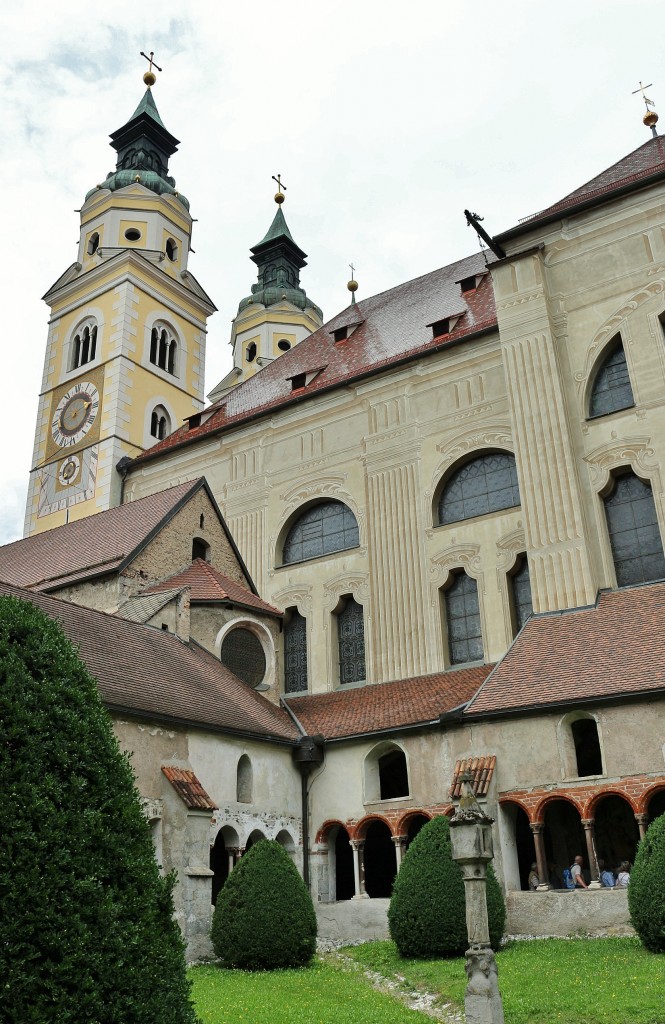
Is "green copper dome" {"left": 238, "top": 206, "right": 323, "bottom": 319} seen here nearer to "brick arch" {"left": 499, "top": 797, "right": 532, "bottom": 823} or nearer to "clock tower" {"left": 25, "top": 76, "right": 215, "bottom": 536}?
"clock tower" {"left": 25, "top": 76, "right": 215, "bottom": 536}

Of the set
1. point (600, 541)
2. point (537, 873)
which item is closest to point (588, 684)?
point (537, 873)

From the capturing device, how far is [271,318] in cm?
4822

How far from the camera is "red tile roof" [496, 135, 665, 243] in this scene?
22672 millimetres

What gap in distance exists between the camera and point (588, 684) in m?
16.6

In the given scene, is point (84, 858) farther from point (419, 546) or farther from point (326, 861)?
point (419, 546)

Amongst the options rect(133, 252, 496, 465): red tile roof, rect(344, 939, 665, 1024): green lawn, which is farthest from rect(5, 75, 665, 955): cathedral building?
rect(344, 939, 665, 1024): green lawn

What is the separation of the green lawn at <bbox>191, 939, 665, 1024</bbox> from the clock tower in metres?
21.1

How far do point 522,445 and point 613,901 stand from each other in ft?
34.3

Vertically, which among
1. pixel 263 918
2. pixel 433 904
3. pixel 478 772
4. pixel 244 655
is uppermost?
pixel 244 655

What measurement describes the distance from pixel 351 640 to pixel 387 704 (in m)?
3.92

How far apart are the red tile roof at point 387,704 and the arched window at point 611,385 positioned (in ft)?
21.8

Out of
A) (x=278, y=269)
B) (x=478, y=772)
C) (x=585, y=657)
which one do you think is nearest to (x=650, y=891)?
(x=478, y=772)

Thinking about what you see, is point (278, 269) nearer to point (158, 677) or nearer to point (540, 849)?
point (158, 677)

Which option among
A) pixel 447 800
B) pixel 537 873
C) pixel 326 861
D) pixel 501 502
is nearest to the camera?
pixel 537 873
